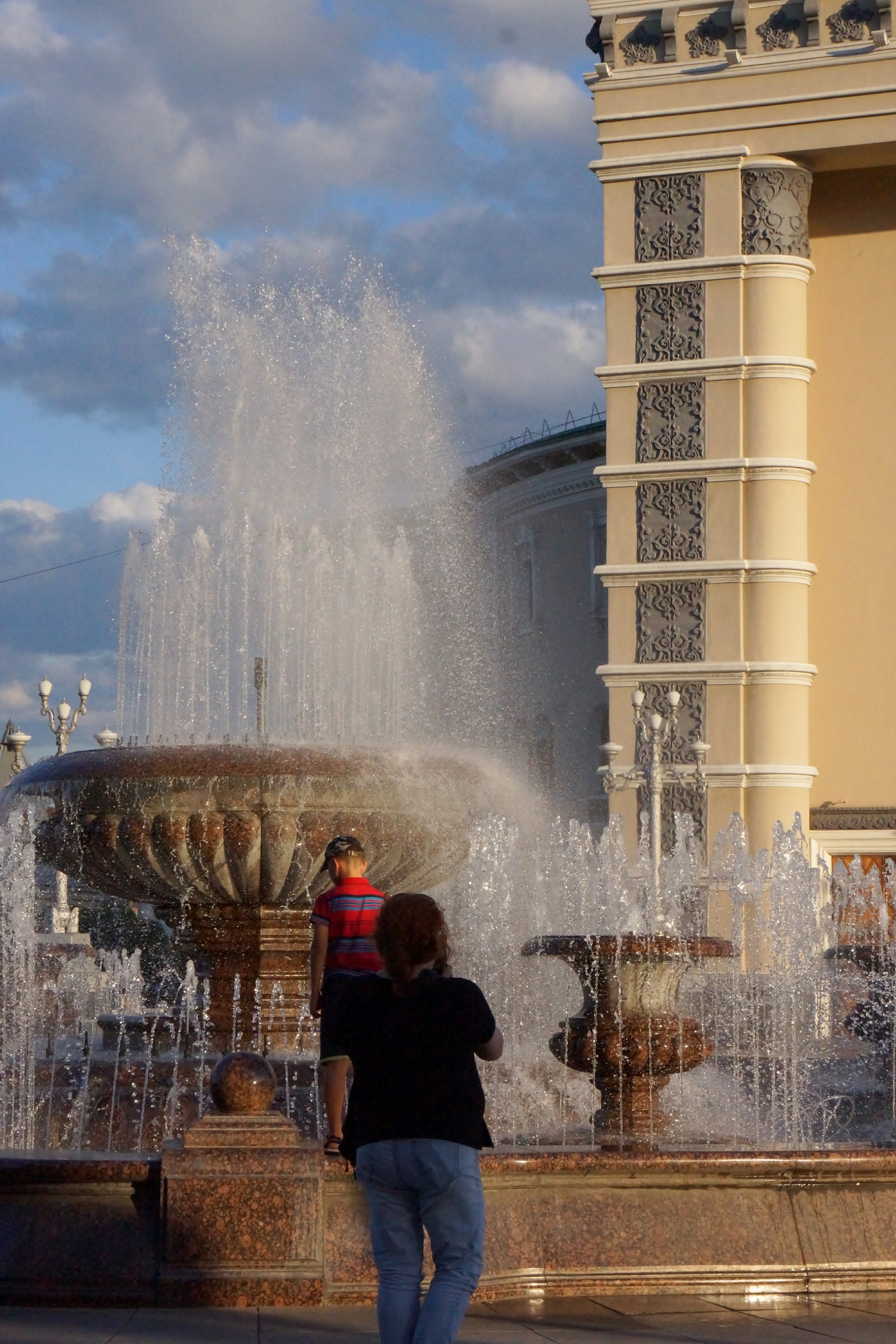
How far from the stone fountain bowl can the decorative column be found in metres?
18.2

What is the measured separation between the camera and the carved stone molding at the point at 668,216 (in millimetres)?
27484

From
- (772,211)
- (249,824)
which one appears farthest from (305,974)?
(772,211)

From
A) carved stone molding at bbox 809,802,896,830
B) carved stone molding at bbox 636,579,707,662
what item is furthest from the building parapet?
carved stone molding at bbox 809,802,896,830

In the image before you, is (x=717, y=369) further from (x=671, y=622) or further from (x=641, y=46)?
(x=641, y=46)

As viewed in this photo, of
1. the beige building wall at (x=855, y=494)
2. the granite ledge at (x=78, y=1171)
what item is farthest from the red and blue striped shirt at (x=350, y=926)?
the beige building wall at (x=855, y=494)

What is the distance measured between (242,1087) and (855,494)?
895 inches

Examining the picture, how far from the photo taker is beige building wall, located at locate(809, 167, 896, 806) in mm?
27312

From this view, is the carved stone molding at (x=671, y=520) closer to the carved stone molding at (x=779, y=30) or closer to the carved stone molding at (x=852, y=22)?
the carved stone molding at (x=779, y=30)

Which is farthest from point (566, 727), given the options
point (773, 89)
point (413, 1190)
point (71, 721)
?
point (413, 1190)

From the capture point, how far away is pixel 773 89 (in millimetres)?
27281

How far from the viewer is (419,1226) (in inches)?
181

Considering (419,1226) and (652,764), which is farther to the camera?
(652,764)

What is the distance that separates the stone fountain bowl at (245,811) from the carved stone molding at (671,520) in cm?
1873

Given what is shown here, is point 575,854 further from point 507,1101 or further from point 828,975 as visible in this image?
point 507,1101
